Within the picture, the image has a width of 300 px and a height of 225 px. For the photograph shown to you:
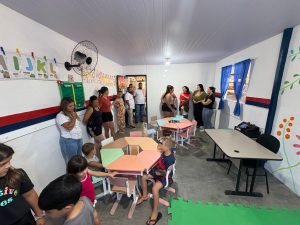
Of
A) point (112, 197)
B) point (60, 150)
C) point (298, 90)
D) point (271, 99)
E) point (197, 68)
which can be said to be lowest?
point (112, 197)

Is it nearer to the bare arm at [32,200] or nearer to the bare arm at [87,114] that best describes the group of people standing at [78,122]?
the bare arm at [87,114]

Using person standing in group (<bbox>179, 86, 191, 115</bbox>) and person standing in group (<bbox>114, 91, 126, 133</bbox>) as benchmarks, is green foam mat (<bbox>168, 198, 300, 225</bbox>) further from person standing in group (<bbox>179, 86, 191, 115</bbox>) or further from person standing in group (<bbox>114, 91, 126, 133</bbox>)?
person standing in group (<bbox>179, 86, 191, 115</bbox>)

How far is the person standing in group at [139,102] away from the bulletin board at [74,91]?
2957 millimetres

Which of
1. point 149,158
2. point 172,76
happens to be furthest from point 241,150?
point 172,76

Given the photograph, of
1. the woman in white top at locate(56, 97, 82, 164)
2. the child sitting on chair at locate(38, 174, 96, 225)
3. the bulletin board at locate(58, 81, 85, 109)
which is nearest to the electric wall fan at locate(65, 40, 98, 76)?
the bulletin board at locate(58, 81, 85, 109)

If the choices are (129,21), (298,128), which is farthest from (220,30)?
(298,128)

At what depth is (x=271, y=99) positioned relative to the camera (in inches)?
103

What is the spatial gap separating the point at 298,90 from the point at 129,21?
9.03ft

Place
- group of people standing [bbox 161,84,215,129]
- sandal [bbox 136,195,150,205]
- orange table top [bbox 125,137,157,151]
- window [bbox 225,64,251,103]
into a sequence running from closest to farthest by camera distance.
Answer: sandal [bbox 136,195,150,205]
orange table top [bbox 125,137,157,151]
window [bbox 225,64,251,103]
group of people standing [bbox 161,84,215,129]

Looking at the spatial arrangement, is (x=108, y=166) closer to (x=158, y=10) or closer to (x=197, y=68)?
(x=158, y=10)

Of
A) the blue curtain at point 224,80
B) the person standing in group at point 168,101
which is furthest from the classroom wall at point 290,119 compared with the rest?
the person standing in group at point 168,101

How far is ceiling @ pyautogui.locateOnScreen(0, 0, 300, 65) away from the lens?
1.56 m

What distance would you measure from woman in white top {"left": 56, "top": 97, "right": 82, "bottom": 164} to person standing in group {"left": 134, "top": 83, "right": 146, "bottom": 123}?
364 cm

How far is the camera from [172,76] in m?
6.06
